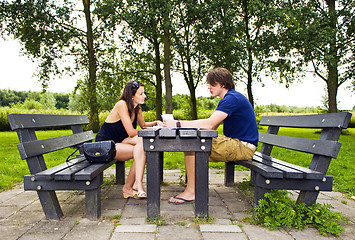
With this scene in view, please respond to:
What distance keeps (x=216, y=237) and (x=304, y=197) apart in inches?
44.0

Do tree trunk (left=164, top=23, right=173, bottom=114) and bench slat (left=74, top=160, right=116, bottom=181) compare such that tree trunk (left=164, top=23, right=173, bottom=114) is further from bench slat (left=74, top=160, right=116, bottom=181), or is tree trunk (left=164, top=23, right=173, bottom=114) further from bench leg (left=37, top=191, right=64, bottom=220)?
bench leg (left=37, top=191, right=64, bottom=220)

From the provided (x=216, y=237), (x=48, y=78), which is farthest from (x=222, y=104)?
(x=48, y=78)

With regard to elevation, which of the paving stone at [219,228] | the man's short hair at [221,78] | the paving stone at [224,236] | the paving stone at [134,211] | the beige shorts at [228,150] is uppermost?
the man's short hair at [221,78]

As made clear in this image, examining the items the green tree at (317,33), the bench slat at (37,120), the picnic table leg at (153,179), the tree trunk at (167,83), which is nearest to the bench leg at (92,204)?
the picnic table leg at (153,179)

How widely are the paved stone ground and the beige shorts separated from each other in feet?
2.00

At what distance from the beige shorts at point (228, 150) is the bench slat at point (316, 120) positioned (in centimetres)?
71

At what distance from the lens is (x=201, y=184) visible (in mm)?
3143

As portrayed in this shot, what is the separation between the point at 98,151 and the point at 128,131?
0.70m

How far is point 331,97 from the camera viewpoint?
59.5 feet

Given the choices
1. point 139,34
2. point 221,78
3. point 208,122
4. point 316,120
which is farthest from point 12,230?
point 139,34

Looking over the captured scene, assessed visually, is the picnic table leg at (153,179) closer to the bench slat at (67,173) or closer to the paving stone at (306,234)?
the bench slat at (67,173)

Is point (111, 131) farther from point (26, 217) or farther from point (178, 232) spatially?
point (178, 232)

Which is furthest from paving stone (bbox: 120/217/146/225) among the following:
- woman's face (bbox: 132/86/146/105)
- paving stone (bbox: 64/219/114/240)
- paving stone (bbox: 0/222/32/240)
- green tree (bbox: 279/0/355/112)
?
green tree (bbox: 279/0/355/112)

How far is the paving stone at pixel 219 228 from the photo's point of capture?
2834 mm
